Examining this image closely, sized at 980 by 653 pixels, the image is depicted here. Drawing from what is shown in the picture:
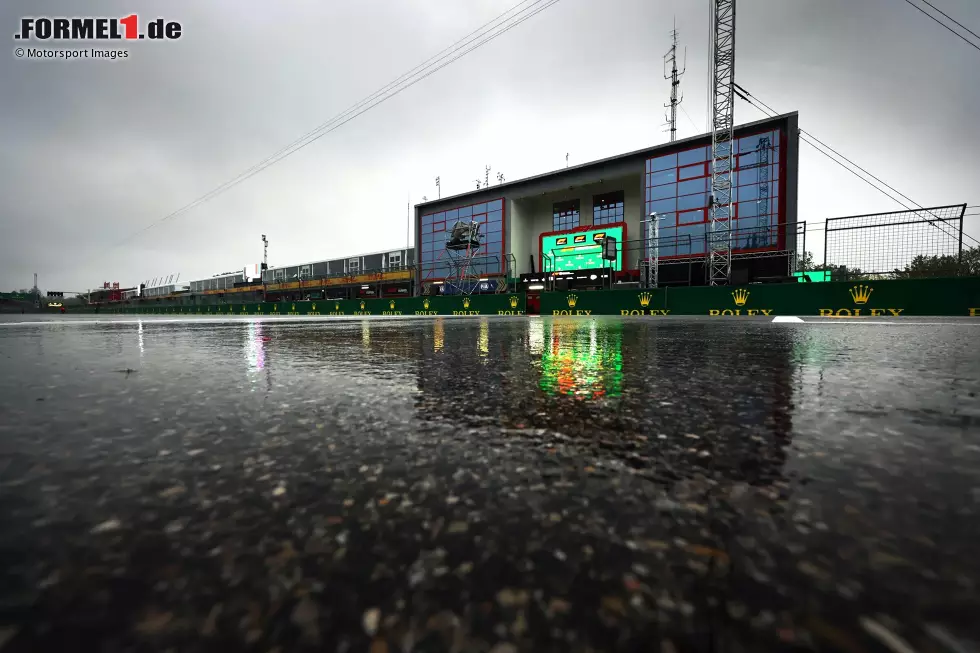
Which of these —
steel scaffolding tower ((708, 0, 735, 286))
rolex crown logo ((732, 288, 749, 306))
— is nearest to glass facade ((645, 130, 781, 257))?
steel scaffolding tower ((708, 0, 735, 286))

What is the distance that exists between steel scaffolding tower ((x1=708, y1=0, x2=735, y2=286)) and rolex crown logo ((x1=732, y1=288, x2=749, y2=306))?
8.68 meters

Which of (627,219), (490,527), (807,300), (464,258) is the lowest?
(490,527)

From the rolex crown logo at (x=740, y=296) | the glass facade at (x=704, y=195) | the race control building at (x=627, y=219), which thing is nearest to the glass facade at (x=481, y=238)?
the race control building at (x=627, y=219)

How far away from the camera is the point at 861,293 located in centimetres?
1191

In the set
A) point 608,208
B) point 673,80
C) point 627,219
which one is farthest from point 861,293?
point 673,80

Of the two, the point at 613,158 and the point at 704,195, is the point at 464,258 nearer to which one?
the point at 613,158

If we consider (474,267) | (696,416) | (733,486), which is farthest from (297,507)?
(474,267)

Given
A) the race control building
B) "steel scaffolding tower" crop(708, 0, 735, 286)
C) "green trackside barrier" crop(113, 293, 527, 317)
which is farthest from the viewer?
the race control building

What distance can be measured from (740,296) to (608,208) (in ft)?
64.2

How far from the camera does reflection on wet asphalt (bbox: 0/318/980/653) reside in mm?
388

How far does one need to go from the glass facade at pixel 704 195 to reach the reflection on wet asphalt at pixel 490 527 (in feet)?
78.3

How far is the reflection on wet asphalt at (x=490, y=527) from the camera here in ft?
1.27

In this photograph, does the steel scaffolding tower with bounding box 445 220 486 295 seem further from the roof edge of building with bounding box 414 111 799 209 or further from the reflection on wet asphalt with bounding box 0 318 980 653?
the reflection on wet asphalt with bounding box 0 318 980 653

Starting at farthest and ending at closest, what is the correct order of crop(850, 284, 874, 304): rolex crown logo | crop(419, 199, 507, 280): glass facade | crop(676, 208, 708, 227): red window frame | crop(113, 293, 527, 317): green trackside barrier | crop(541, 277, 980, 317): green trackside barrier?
crop(419, 199, 507, 280): glass facade → crop(676, 208, 708, 227): red window frame → crop(113, 293, 527, 317): green trackside barrier → crop(850, 284, 874, 304): rolex crown logo → crop(541, 277, 980, 317): green trackside barrier
